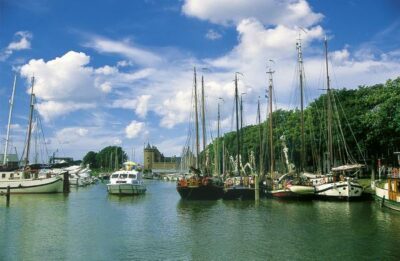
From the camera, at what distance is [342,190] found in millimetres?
50344

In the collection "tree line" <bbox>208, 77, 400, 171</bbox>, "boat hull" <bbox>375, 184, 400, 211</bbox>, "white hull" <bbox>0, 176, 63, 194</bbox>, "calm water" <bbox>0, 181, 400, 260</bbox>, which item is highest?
"tree line" <bbox>208, 77, 400, 171</bbox>

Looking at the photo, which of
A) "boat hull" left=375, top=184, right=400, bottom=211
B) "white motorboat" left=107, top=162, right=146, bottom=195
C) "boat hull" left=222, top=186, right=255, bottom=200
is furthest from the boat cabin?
"boat hull" left=375, top=184, right=400, bottom=211

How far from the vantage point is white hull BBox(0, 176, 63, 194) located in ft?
215

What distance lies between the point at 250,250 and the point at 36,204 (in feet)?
110

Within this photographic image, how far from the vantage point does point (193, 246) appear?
26000 mm

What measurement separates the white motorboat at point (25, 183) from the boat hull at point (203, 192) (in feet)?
82.3

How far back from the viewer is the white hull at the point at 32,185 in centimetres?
6556

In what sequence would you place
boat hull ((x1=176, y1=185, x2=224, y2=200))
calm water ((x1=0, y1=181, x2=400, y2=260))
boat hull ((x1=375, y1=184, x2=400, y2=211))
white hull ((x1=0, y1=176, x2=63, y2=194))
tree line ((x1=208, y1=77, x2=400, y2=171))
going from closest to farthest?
1. calm water ((x1=0, y1=181, x2=400, y2=260))
2. boat hull ((x1=375, y1=184, x2=400, y2=211))
3. boat hull ((x1=176, y1=185, x2=224, y2=200))
4. white hull ((x1=0, y1=176, x2=63, y2=194))
5. tree line ((x1=208, y1=77, x2=400, y2=171))

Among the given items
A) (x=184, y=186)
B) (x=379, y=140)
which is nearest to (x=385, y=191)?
(x=184, y=186)

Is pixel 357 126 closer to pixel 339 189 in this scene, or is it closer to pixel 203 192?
pixel 339 189

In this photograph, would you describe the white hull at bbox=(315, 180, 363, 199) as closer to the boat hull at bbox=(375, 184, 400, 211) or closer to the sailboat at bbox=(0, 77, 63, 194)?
the boat hull at bbox=(375, 184, 400, 211)

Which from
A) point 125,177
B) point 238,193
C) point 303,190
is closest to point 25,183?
→ point 125,177

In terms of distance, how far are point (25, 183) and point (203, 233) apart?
145 feet

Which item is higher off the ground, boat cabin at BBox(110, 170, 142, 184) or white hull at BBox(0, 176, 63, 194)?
boat cabin at BBox(110, 170, 142, 184)
